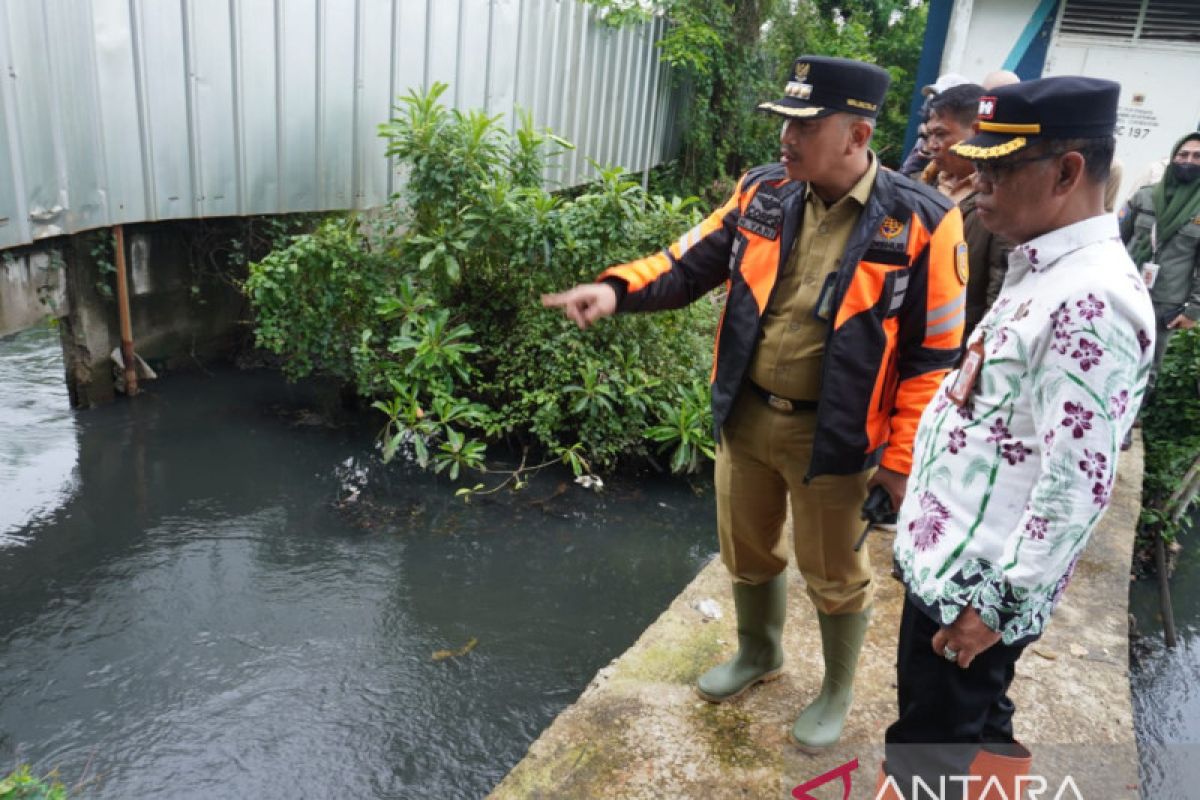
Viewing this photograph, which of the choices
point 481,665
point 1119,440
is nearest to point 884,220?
point 1119,440

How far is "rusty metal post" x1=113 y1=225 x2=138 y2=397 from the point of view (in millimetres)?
5168

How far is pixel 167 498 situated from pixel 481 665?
2.16 metres

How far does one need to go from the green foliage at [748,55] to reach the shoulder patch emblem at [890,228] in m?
6.50

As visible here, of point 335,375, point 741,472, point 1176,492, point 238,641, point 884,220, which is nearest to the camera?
point 884,220

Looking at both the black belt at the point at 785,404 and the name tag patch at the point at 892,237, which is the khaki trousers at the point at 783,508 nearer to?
the black belt at the point at 785,404

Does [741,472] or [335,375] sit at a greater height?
[741,472]

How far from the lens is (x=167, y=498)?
4727 mm

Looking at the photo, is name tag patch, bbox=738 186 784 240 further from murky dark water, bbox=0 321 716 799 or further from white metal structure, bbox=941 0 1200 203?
white metal structure, bbox=941 0 1200 203

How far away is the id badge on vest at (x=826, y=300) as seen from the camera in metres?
2.20

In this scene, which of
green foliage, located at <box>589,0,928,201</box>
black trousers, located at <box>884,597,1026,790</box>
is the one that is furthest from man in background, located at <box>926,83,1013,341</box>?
green foliage, located at <box>589,0,928,201</box>

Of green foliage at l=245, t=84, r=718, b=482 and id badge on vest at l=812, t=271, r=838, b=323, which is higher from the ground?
id badge on vest at l=812, t=271, r=838, b=323

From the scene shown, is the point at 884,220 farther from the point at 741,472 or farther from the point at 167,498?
the point at 167,498

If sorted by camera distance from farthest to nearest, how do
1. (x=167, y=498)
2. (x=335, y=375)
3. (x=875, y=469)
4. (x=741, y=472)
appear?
(x=335, y=375) < (x=167, y=498) < (x=741, y=472) < (x=875, y=469)

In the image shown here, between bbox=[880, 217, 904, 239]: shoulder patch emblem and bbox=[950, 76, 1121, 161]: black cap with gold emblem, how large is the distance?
1.74ft
